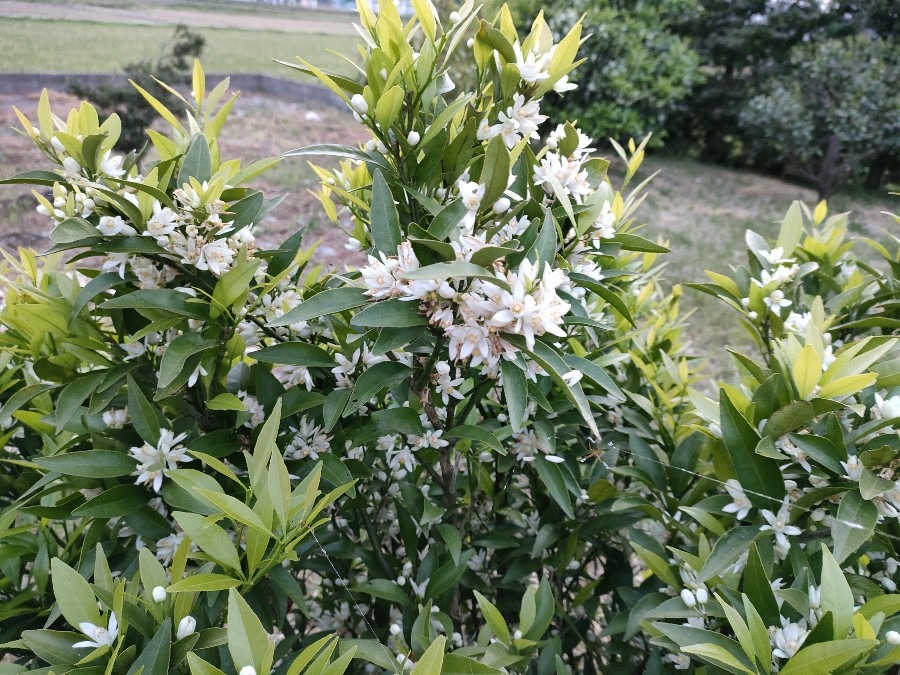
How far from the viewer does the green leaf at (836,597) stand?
0.61 m

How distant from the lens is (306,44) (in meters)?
2.51

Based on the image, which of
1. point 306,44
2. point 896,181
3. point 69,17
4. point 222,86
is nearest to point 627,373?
point 222,86

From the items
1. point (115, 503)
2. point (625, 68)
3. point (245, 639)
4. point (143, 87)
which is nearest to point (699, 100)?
point (625, 68)

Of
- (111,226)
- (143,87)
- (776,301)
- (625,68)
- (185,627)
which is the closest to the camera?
(185,627)

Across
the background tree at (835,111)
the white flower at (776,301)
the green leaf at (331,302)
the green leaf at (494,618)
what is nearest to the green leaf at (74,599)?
the green leaf at (331,302)

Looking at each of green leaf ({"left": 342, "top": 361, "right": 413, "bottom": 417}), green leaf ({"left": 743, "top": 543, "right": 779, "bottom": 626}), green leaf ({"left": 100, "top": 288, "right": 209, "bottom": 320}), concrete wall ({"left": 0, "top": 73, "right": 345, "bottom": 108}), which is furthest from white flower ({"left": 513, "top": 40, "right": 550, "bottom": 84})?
concrete wall ({"left": 0, "top": 73, "right": 345, "bottom": 108})

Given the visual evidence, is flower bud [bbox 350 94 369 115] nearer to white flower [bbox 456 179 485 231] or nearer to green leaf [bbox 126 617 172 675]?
white flower [bbox 456 179 485 231]

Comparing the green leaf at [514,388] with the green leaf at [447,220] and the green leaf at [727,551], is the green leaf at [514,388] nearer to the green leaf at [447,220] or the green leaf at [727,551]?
the green leaf at [447,220]

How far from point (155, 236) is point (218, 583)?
403 mm

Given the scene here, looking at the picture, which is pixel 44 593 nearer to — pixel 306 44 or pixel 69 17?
pixel 69 17

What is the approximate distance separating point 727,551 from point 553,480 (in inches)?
9.6

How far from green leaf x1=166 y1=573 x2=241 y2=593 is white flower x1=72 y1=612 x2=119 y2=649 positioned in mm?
85

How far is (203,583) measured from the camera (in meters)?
0.55

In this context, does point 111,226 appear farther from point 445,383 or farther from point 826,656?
point 826,656
